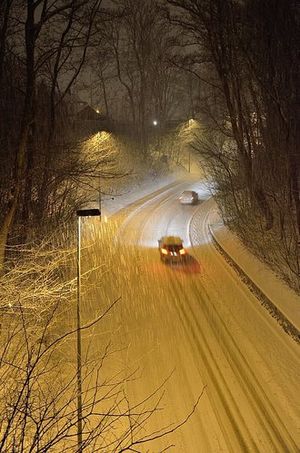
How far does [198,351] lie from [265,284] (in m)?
5.34

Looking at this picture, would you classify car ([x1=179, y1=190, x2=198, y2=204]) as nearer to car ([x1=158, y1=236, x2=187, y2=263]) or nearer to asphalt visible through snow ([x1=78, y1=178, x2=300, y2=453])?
asphalt visible through snow ([x1=78, y1=178, x2=300, y2=453])

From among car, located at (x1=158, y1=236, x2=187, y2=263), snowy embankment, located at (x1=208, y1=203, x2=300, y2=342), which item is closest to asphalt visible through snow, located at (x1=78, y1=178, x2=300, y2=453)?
snowy embankment, located at (x1=208, y1=203, x2=300, y2=342)

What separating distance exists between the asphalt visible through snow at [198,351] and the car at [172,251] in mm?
511

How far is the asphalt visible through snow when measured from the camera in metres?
10.3

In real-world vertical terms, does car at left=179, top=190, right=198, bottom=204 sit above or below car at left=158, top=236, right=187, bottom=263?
above

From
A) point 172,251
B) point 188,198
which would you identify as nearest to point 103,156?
point 172,251

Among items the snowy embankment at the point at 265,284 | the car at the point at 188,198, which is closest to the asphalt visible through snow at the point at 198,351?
the snowy embankment at the point at 265,284

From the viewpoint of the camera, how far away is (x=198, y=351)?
43.8 feet

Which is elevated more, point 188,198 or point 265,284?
point 188,198

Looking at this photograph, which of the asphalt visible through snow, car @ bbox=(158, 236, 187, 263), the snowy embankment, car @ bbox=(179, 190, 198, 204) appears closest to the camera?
the asphalt visible through snow

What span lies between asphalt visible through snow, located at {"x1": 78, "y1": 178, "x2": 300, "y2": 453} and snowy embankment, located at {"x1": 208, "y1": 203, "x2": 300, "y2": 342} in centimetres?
38

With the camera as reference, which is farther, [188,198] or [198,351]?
[188,198]

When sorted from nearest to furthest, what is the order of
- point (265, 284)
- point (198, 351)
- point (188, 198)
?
point (198, 351), point (265, 284), point (188, 198)

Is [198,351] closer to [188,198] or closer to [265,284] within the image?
[265,284]
